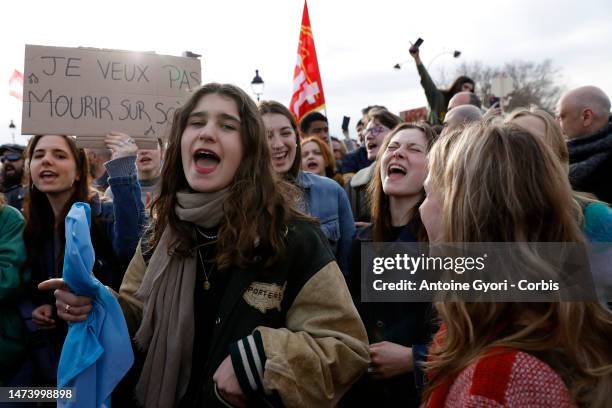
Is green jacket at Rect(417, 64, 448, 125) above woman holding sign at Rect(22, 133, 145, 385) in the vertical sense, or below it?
above

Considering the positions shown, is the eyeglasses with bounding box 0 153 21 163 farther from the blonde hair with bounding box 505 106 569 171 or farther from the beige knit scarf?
the blonde hair with bounding box 505 106 569 171

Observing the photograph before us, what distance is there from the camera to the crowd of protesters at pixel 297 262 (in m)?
1.31

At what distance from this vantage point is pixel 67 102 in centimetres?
322

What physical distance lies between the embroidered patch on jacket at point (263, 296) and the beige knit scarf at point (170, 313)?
0.89 ft

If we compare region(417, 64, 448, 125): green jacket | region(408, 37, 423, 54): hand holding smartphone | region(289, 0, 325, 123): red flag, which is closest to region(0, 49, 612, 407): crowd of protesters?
region(417, 64, 448, 125): green jacket

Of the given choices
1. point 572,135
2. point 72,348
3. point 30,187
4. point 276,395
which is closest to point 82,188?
point 30,187

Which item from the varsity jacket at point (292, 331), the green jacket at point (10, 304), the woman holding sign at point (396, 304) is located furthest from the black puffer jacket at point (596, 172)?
the green jacket at point (10, 304)

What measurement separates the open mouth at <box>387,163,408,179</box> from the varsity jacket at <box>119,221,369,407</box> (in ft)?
3.23

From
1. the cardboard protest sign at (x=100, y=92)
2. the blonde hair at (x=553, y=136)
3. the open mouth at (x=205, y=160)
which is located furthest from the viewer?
the cardboard protest sign at (x=100, y=92)

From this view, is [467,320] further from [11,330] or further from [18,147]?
[18,147]

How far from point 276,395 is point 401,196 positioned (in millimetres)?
1489

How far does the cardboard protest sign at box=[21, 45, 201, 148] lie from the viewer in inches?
125

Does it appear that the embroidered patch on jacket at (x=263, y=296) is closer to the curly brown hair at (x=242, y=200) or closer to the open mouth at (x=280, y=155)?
the curly brown hair at (x=242, y=200)

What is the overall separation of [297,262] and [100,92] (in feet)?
6.52
